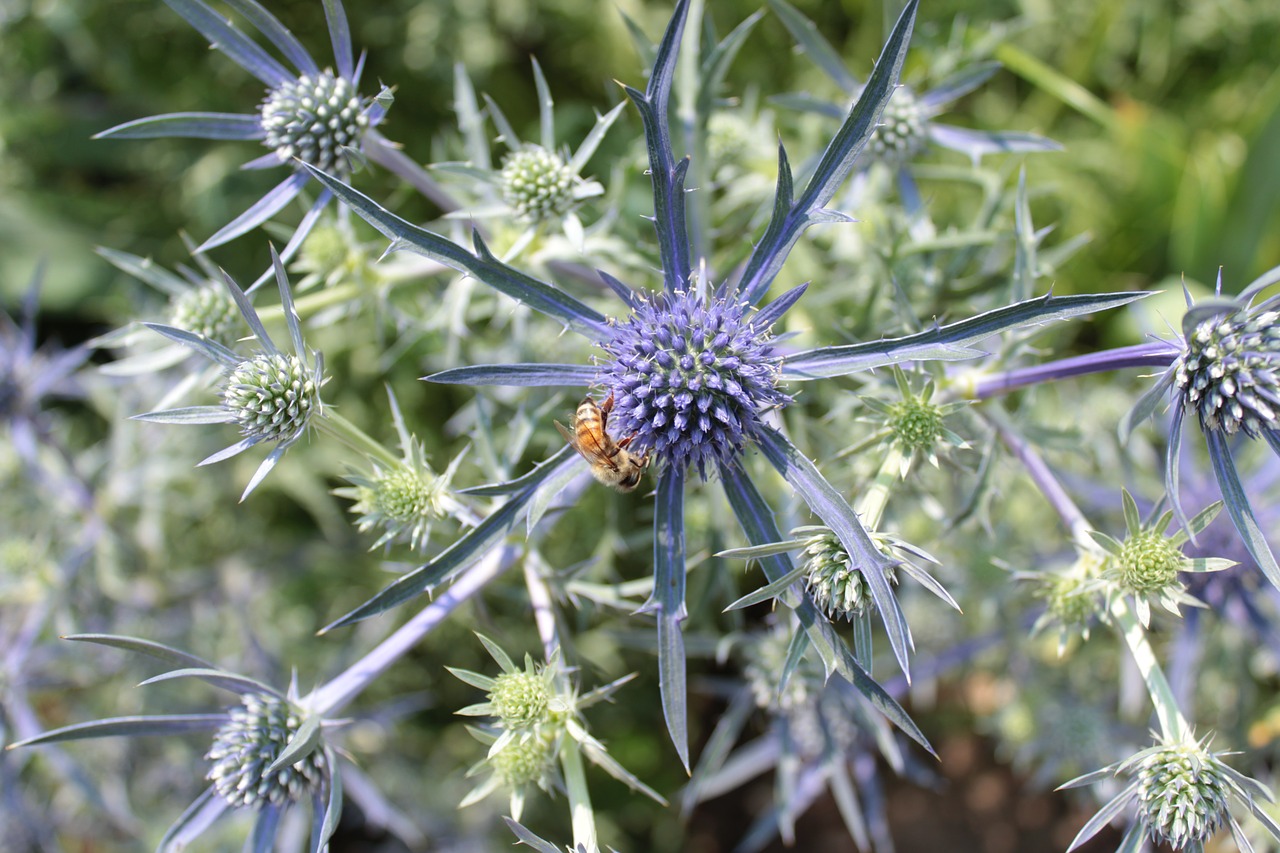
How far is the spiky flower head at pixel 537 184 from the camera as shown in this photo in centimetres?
187

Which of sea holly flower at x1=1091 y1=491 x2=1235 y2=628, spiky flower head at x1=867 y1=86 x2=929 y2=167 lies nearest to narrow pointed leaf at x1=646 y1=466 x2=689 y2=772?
sea holly flower at x1=1091 y1=491 x2=1235 y2=628

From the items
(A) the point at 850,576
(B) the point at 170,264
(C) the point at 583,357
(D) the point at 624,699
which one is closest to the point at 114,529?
(B) the point at 170,264

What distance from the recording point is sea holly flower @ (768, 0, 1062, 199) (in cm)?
209

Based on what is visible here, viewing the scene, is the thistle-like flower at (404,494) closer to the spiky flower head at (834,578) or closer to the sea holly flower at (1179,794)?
the spiky flower head at (834,578)

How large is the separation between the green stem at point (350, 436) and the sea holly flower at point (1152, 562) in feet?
4.71

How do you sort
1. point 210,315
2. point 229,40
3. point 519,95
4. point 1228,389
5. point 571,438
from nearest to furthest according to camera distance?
point 1228,389
point 571,438
point 229,40
point 210,315
point 519,95

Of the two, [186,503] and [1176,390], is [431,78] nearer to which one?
[186,503]

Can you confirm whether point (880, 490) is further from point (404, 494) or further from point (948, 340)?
point (404, 494)

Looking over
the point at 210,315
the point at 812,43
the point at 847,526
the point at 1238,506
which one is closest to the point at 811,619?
the point at 847,526

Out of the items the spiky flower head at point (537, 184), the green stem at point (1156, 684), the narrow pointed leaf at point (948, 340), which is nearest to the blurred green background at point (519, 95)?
the spiky flower head at point (537, 184)

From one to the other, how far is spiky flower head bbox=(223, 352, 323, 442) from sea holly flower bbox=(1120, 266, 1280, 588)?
155 centimetres

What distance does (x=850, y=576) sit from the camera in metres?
1.53

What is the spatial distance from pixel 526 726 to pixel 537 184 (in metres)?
1.15

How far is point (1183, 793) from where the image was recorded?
1534 millimetres
